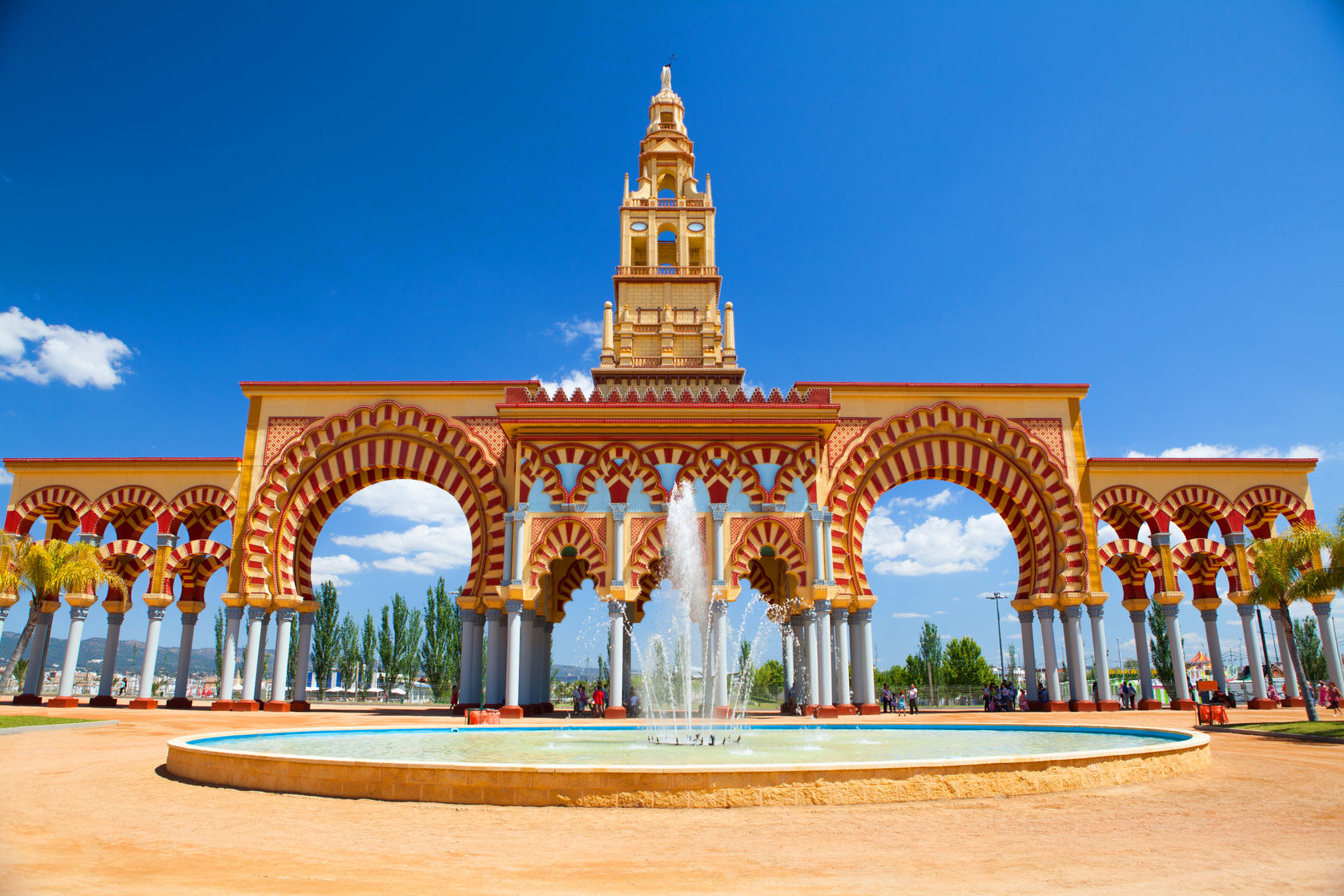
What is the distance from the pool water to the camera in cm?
914

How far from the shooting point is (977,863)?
5.23 m

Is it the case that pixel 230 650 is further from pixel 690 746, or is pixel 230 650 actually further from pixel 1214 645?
pixel 1214 645

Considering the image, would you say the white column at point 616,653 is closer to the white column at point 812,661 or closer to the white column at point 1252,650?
the white column at point 812,661

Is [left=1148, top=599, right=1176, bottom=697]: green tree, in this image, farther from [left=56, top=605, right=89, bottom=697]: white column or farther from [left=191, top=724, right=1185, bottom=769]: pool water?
[left=56, top=605, right=89, bottom=697]: white column

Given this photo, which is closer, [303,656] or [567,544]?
[567,544]

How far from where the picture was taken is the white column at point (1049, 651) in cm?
2208

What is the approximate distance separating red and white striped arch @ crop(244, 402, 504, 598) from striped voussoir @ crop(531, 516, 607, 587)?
167cm

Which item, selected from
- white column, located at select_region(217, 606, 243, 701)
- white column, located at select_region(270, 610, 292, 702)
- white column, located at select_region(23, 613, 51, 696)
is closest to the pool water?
white column, located at select_region(270, 610, 292, 702)

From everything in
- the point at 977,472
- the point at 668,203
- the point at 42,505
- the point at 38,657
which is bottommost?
the point at 38,657

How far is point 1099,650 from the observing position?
72.2ft

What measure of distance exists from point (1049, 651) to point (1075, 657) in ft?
2.41

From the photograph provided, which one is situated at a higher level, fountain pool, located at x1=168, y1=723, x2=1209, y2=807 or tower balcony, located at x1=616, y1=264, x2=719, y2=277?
tower balcony, located at x1=616, y1=264, x2=719, y2=277

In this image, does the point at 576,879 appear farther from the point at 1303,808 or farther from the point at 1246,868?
the point at 1303,808

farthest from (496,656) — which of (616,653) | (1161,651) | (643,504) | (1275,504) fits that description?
(1161,651)
